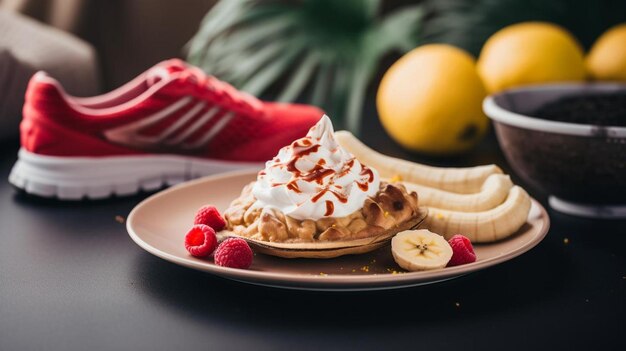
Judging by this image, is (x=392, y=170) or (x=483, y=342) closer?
(x=483, y=342)

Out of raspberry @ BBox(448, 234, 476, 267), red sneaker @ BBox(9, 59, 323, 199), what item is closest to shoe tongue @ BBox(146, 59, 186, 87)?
red sneaker @ BBox(9, 59, 323, 199)

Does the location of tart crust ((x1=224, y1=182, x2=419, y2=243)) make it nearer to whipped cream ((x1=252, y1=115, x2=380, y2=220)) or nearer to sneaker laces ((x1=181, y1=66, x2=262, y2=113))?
whipped cream ((x1=252, y1=115, x2=380, y2=220))

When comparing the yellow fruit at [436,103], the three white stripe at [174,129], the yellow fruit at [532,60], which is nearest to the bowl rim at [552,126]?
the yellow fruit at [436,103]

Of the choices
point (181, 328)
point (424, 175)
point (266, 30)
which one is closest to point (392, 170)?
point (424, 175)

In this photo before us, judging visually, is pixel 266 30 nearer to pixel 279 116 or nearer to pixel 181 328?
pixel 279 116

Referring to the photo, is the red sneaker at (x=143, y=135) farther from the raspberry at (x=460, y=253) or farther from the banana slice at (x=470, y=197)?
the raspberry at (x=460, y=253)

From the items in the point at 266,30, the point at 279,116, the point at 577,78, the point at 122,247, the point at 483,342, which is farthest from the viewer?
the point at 266,30
